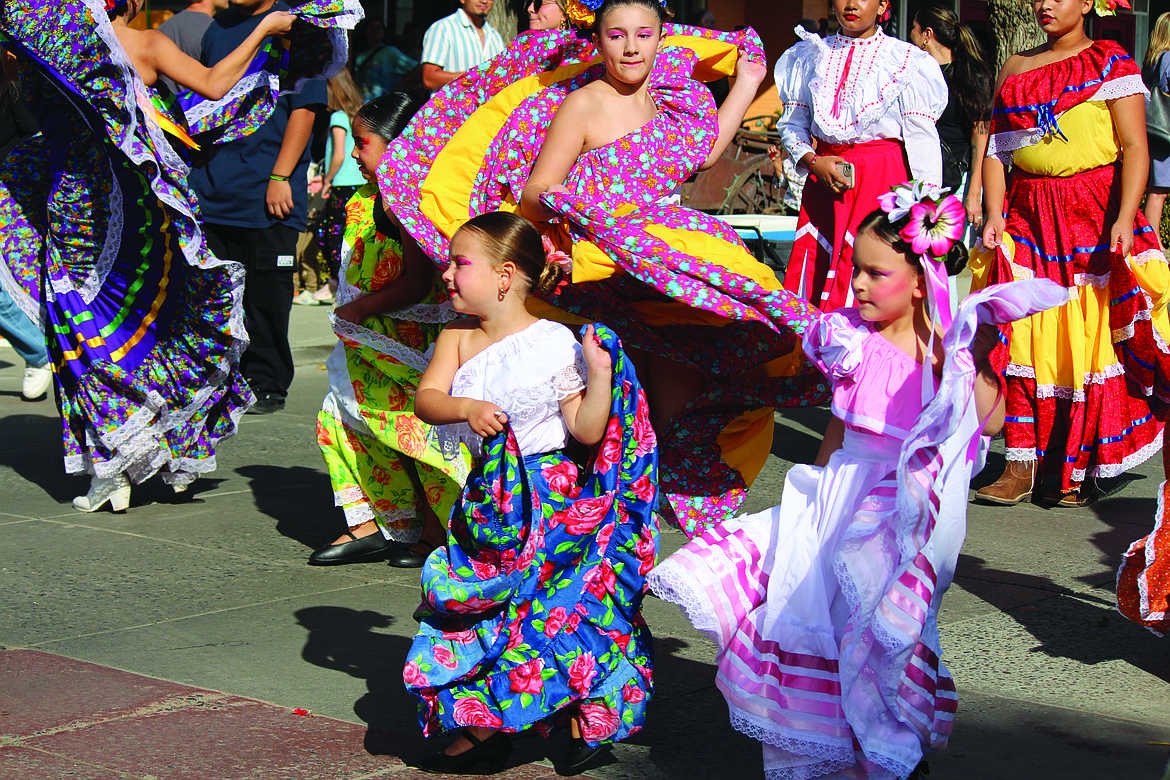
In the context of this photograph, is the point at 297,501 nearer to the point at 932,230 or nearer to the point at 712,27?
the point at 932,230

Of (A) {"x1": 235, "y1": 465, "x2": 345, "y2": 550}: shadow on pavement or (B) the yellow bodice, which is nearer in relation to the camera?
(A) {"x1": 235, "y1": 465, "x2": 345, "y2": 550}: shadow on pavement

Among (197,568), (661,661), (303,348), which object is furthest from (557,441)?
(303,348)

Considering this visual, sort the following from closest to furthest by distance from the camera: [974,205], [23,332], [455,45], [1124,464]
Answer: [1124,464]
[974,205]
[23,332]
[455,45]

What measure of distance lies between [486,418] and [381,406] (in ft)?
6.16

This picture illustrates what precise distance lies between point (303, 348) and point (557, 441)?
22.7ft

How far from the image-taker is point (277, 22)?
5621 millimetres

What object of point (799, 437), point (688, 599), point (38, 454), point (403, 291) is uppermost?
point (403, 291)

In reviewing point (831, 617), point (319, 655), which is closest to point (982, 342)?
point (831, 617)

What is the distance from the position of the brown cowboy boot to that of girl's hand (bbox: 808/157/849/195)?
159 centimetres

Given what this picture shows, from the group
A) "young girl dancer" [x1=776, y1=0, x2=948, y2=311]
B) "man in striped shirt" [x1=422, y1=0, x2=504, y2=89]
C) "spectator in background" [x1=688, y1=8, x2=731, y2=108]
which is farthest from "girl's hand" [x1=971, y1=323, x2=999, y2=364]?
"spectator in background" [x1=688, y1=8, x2=731, y2=108]

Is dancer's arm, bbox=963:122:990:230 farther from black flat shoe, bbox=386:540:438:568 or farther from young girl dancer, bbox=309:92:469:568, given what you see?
black flat shoe, bbox=386:540:438:568

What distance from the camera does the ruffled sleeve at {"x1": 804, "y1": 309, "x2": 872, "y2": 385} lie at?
297 cm

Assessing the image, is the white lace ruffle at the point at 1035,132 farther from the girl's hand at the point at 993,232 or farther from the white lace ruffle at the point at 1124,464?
the white lace ruffle at the point at 1124,464

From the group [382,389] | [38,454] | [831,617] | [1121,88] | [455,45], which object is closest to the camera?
[831,617]
